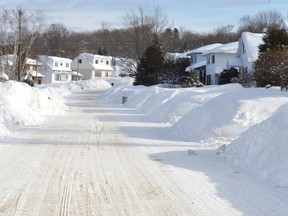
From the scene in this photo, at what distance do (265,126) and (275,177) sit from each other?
2357mm

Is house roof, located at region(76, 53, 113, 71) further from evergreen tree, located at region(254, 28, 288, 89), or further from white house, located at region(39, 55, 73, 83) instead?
evergreen tree, located at region(254, 28, 288, 89)

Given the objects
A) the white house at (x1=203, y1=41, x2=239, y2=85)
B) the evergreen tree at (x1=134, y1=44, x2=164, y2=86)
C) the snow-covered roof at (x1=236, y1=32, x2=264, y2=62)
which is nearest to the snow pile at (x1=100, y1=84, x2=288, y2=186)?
the snow-covered roof at (x1=236, y1=32, x2=264, y2=62)

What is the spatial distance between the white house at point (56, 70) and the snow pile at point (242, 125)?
9195 cm

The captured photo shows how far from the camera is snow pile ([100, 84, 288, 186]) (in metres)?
9.77

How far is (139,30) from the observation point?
3009 inches

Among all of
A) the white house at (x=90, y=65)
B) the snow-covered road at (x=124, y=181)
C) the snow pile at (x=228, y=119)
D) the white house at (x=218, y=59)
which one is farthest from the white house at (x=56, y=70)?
the snow-covered road at (x=124, y=181)

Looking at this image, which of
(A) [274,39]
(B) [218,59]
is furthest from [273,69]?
(B) [218,59]

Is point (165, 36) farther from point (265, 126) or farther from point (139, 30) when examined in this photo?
point (265, 126)

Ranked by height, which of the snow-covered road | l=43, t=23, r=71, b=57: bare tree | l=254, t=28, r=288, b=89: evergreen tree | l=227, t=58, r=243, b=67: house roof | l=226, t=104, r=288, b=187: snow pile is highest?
l=43, t=23, r=71, b=57: bare tree

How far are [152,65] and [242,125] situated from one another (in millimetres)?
43354

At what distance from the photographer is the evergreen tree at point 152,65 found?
189ft

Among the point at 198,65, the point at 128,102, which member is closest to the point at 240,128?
Answer: the point at 128,102

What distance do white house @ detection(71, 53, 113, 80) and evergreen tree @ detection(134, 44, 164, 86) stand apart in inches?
2693

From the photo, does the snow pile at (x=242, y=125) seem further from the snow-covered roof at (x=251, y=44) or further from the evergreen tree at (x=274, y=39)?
the snow-covered roof at (x=251, y=44)
